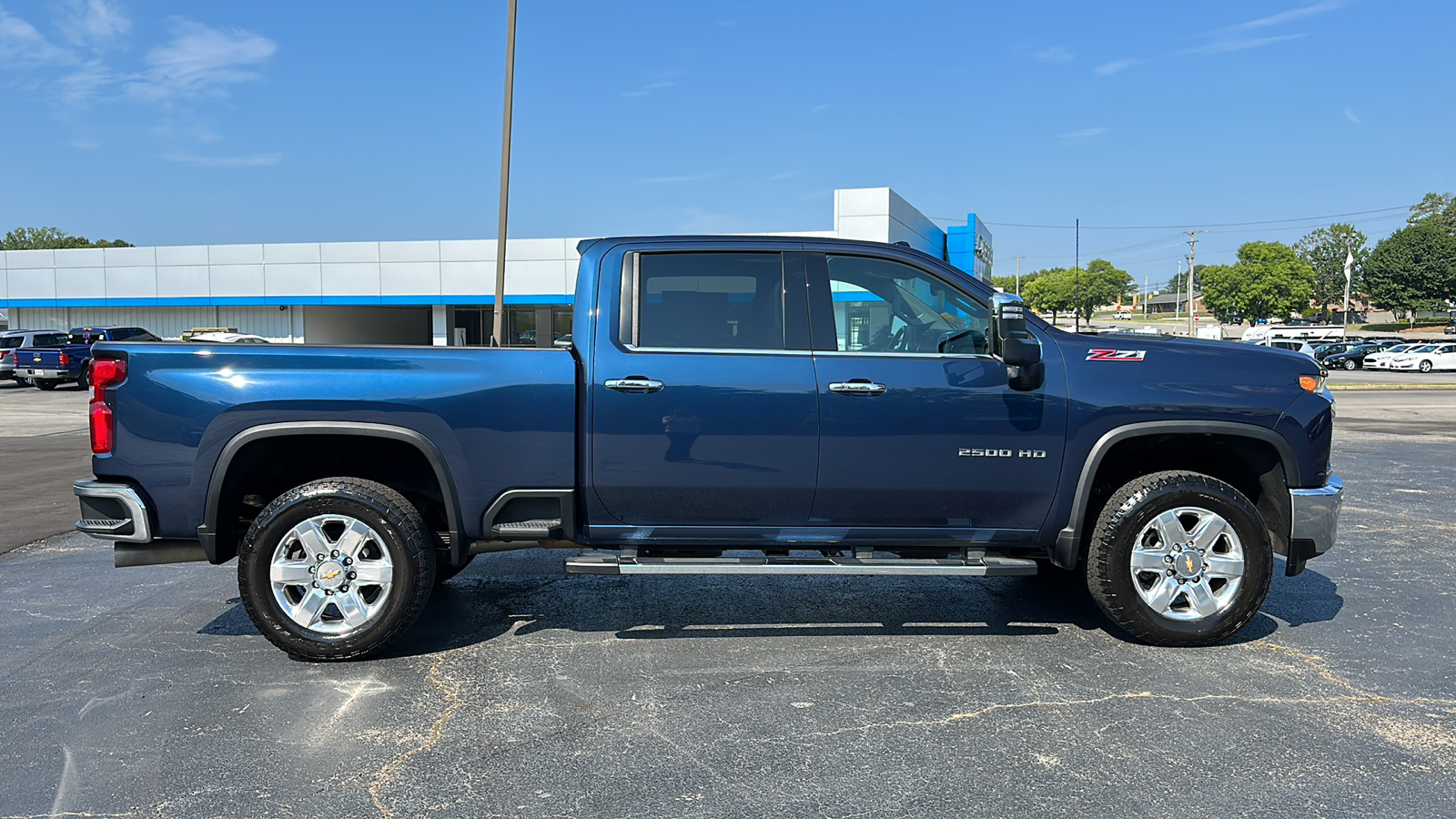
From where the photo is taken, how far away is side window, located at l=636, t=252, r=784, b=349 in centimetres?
484

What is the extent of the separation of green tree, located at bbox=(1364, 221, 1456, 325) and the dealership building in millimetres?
66203

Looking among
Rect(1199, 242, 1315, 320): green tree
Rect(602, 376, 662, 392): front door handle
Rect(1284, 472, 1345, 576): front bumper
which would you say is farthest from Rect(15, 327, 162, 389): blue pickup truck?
Rect(1199, 242, 1315, 320): green tree

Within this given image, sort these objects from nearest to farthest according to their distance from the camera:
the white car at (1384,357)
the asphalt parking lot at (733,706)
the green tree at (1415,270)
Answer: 1. the asphalt parking lot at (733,706)
2. the white car at (1384,357)
3. the green tree at (1415,270)

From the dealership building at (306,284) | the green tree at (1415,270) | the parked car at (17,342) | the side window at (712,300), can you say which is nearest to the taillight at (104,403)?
the side window at (712,300)

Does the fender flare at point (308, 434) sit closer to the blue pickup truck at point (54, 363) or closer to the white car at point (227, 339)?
the white car at point (227, 339)

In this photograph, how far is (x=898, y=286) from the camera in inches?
199

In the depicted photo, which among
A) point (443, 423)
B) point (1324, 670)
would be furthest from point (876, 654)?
point (443, 423)

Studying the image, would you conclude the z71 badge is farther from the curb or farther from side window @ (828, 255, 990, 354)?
the curb

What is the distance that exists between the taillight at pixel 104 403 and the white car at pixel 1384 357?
52.5 metres

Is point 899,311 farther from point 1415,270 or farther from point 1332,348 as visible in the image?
point 1415,270

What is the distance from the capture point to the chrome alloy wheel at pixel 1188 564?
4.84m

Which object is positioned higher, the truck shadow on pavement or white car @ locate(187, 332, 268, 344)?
white car @ locate(187, 332, 268, 344)

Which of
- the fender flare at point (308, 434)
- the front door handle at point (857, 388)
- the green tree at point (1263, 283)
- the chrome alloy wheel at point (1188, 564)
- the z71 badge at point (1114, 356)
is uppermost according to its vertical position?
the green tree at point (1263, 283)

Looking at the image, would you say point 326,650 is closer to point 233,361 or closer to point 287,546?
point 287,546
